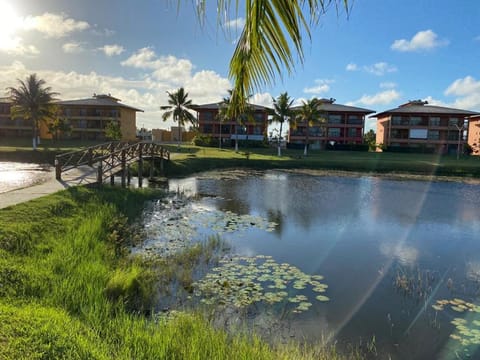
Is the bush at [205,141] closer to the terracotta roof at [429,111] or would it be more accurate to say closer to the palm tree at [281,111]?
the palm tree at [281,111]

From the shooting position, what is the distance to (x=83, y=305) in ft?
17.5

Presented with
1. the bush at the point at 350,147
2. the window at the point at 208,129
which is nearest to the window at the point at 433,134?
the bush at the point at 350,147

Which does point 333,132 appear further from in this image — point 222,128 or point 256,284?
point 256,284

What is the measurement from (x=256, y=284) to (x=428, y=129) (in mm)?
58016

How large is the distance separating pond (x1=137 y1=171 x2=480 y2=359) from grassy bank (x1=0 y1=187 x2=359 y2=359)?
1107mm

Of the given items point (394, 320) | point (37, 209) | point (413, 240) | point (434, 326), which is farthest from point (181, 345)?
point (413, 240)

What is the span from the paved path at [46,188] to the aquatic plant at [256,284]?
20.1 feet

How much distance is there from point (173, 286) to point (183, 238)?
3603 mm

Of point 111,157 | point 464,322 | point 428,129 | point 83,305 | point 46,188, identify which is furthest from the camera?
point 428,129

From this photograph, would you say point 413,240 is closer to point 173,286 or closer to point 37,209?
point 173,286

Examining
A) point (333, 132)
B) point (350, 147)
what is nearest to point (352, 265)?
point (350, 147)

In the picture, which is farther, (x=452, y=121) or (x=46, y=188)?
(x=452, y=121)

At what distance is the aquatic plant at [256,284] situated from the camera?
255 inches

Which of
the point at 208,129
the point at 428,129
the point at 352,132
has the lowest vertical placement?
the point at 208,129
